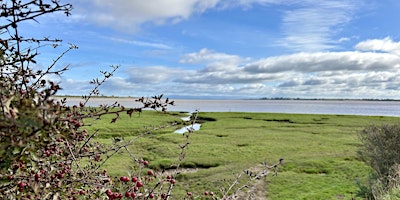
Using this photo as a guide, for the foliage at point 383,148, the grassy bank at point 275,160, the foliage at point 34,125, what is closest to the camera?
the foliage at point 34,125

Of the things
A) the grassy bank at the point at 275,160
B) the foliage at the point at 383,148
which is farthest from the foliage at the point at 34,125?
the foliage at the point at 383,148

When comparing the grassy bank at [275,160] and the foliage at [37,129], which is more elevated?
the foliage at [37,129]

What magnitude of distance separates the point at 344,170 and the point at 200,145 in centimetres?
1191

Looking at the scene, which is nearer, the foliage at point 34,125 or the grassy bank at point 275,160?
the foliage at point 34,125

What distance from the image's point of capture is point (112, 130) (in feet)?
125

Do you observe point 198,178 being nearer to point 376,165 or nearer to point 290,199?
point 290,199

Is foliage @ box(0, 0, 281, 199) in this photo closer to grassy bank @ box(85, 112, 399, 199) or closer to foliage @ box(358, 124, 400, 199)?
grassy bank @ box(85, 112, 399, 199)

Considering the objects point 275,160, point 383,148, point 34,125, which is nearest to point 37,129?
point 34,125

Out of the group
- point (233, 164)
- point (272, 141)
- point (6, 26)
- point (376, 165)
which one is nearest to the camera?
point (6, 26)


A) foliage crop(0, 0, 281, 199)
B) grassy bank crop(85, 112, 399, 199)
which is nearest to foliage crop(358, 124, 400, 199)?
grassy bank crop(85, 112, 399, 199)

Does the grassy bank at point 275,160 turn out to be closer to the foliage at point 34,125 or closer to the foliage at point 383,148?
the foliage at point 383,148

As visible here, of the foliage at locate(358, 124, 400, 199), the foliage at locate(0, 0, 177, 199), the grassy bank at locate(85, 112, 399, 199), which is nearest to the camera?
the foliage at locate(0, 0, 177, 199)

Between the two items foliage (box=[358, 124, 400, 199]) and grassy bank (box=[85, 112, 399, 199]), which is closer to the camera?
foliage (box=[358, 124, 400, 199])

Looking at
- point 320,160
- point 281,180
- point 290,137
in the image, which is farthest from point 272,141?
point 281,180
